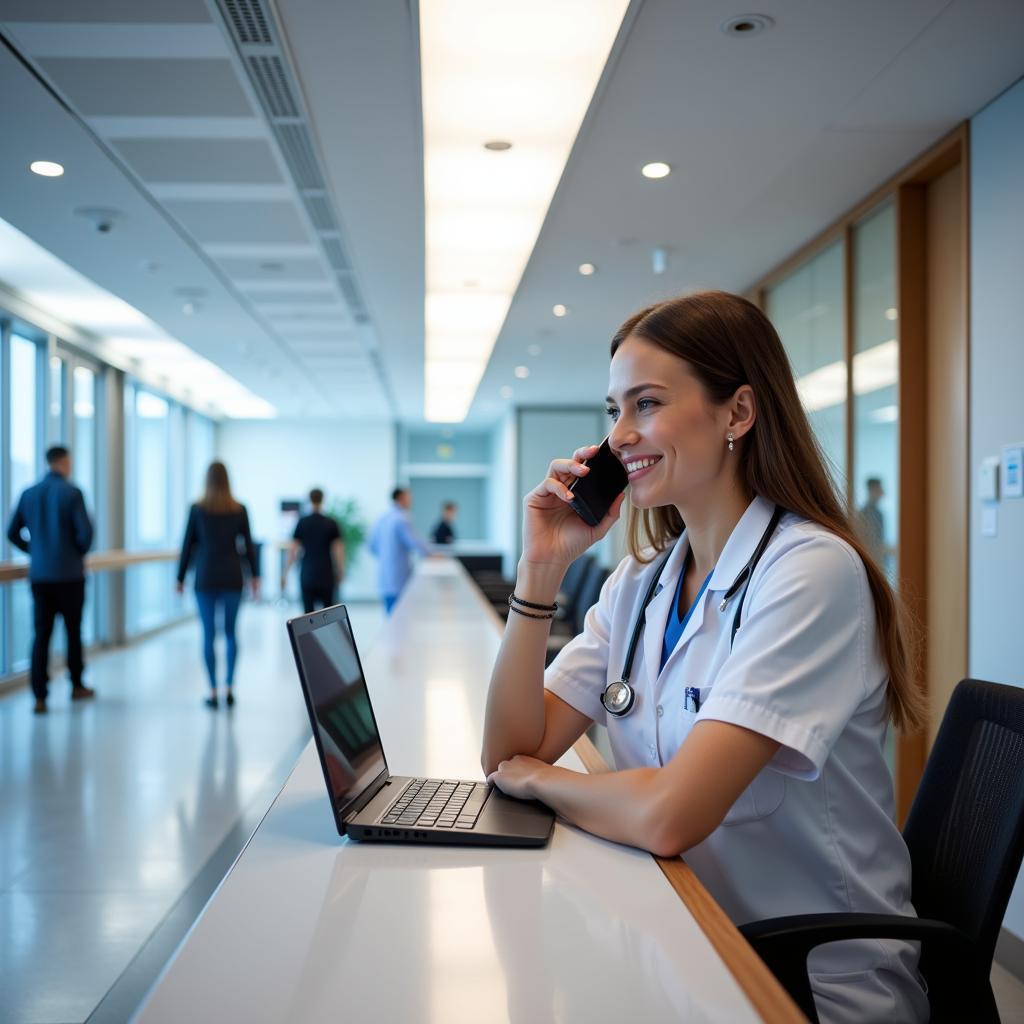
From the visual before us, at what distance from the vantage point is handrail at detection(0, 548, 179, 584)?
637 cm

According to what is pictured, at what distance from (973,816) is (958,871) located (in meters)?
0.09

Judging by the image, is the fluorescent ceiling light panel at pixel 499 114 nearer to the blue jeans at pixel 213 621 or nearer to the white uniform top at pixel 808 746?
the white uniform top at pixel 808 746

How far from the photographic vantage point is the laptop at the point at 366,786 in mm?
1321

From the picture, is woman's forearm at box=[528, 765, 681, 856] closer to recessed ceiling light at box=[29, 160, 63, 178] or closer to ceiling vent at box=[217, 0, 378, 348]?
ceiling vent at box=[217, 0, 378, 348]

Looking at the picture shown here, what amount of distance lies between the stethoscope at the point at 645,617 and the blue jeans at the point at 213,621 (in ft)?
17.7

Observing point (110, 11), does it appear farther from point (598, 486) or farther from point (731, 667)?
point (731, 667)

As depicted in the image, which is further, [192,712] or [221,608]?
[221,608]

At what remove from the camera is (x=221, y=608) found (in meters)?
6.97

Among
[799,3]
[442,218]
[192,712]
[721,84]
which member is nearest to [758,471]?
[799,3]

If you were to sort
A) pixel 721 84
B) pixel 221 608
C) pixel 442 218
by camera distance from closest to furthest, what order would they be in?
pixel 721 84 < pixel 442 218 < pixel 221 608

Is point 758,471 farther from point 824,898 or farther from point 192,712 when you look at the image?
point 192,712

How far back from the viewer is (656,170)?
4.11m

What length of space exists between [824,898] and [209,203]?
452cm

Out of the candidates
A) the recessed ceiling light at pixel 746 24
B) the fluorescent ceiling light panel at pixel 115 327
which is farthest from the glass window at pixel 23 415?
the recessed ceiling light at pixel 746 24
